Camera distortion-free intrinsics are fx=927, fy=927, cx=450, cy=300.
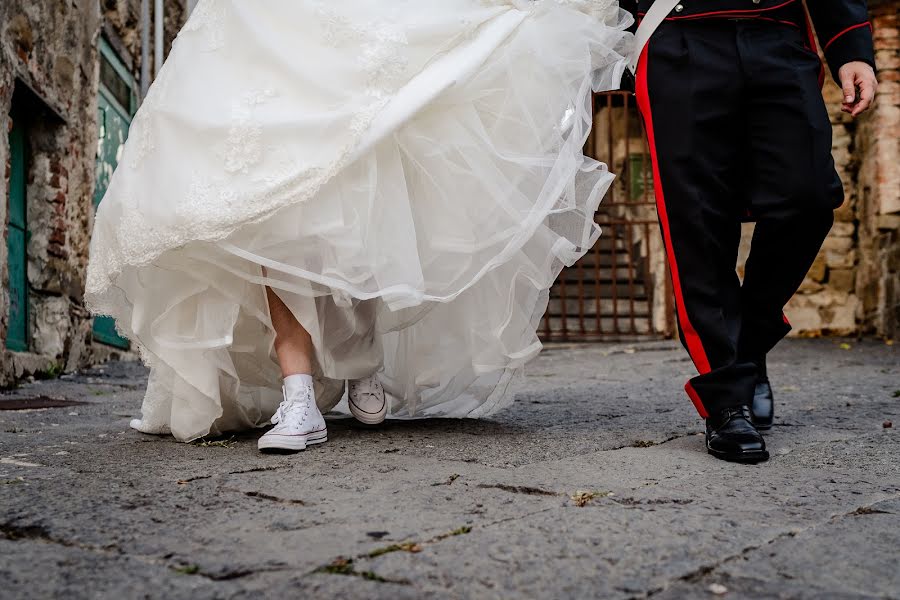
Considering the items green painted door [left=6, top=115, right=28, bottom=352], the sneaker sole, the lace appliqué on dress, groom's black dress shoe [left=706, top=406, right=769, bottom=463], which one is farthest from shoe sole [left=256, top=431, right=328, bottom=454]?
green painted door [left=6, top=115, right=28, bottom=352]

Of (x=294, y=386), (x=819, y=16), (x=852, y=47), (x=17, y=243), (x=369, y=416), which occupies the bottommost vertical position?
(x=369, y=416)

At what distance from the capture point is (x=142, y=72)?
8164mm

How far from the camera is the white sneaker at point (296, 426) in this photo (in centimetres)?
243

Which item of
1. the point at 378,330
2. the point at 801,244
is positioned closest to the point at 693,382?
the point at 801,244

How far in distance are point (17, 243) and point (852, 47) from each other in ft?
15.7

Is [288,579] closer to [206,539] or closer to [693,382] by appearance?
[206,539]

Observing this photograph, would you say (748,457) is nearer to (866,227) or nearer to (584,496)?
(584,496)

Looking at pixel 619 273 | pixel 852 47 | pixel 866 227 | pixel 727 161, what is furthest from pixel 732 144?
pixel 619 273

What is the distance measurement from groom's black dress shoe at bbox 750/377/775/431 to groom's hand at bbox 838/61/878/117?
86 centimetres

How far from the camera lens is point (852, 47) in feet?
8.57

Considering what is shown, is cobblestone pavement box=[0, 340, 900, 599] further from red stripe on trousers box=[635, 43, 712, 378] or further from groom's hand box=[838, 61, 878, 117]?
groom's hand box=[838, 61, 878, 117]

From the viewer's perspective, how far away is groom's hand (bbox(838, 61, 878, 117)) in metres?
2.57

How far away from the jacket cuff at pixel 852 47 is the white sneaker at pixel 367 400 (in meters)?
1.65

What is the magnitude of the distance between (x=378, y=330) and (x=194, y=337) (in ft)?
2.01
